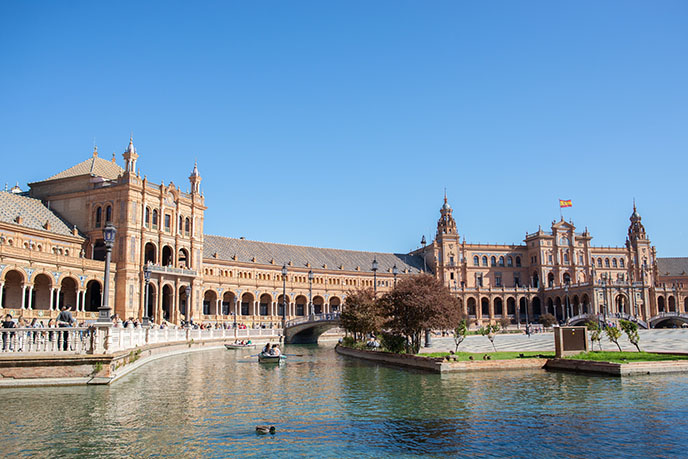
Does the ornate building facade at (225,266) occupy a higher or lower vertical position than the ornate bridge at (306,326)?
higher

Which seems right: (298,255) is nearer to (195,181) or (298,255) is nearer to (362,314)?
(195,181)

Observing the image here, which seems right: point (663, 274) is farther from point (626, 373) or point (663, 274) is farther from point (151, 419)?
point (151, 419)

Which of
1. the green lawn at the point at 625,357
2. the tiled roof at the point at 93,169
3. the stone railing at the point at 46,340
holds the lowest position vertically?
the green lawn at the point at 625,357

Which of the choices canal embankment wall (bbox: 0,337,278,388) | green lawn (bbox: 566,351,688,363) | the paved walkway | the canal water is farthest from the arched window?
green lawn (bbox: 566,351,688,363)

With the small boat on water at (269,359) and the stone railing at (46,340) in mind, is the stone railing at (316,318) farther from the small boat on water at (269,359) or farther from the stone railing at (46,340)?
the stone railing at (46,340)

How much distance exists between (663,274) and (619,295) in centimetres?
2525

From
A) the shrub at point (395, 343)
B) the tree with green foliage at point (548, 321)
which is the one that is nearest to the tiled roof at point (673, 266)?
the tree with green foliage at point (548, 321)

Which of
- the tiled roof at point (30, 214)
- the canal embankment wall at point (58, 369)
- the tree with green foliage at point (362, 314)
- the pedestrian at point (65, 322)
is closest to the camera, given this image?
the canal embankment wall at point (58, 369)

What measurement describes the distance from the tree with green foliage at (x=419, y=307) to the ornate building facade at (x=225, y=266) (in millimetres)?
10771

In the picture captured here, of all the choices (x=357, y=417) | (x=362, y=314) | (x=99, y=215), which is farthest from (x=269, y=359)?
(x=99, y=215)

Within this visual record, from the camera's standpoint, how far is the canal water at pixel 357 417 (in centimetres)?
1385

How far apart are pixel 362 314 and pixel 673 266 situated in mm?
99999

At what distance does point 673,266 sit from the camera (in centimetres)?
12131

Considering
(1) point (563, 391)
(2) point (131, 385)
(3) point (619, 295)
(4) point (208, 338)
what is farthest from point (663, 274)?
(2) point (131, 385)
